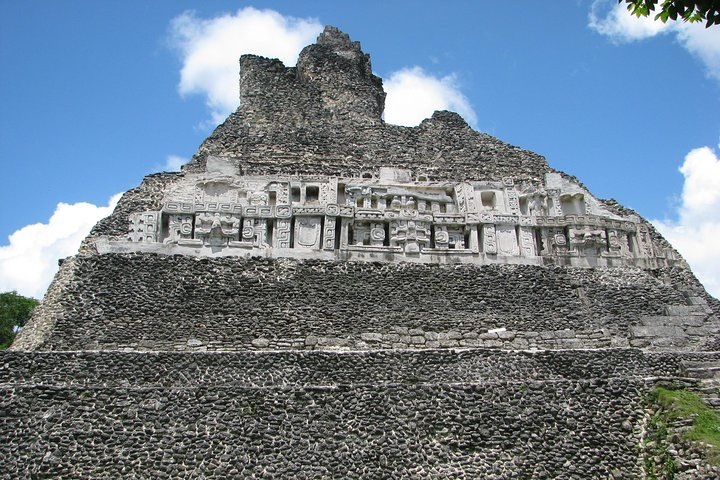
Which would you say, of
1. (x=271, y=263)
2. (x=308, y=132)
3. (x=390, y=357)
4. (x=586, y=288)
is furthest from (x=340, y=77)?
(x=390, y=357)

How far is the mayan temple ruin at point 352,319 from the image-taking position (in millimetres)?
9656

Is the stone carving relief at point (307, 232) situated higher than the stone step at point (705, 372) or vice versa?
the stone carving relief at point (307, 232)

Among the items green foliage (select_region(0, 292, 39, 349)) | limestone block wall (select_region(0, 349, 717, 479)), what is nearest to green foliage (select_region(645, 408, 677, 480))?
limestone block wall (select_region(0, 349, 717, 479))

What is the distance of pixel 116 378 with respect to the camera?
1066 centimetres

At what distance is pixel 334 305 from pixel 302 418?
3722mm

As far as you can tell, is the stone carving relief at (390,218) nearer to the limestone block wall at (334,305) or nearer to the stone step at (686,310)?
the limestone block wall at (334,305)

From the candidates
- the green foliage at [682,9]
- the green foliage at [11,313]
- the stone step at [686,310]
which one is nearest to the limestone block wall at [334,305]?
the stone step at [686,310]

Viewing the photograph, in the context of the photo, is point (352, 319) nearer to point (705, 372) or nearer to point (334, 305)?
point (334, 305)

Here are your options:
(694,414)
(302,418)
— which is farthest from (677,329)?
(302,418)

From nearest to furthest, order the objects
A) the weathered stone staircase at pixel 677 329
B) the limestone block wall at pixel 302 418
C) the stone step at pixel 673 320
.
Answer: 1. the limestone block wall at pixel 302 418
2. the weathered stone staircase at pixel 677 329
3. the stone step at pixel 673 320

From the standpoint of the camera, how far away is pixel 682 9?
5.85 metres

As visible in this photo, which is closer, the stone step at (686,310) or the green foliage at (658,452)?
the green foliage at (658,452)

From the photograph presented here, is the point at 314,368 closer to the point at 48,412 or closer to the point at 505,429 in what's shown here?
the point at 505,429

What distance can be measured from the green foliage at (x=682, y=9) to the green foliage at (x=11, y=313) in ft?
103
